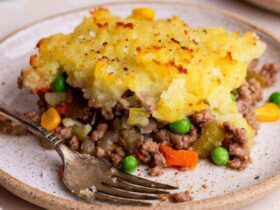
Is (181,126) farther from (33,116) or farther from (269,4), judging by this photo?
(269,4)

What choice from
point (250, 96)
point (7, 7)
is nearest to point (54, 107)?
point (250, 96)

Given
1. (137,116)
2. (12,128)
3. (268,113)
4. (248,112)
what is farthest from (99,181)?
(268,113)

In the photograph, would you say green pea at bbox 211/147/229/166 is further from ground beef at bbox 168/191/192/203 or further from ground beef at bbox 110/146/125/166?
ground beef at bbox 110/146/125/166

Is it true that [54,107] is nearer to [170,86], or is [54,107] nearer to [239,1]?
[170,86]

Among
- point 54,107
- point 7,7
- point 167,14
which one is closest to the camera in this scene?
point 54,107

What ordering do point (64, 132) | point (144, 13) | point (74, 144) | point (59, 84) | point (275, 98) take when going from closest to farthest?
point (74, 144) < point (64, 132) < point (59, 84) < point (275, 98) < point (144, 13)

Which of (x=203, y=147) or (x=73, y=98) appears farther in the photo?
(x=73, y=98)
